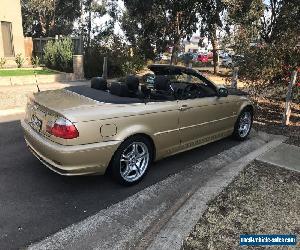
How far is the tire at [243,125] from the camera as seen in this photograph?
6695 mm

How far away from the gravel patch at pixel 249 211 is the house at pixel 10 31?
16.5 meters

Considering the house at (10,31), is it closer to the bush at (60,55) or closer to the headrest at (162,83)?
the bush at (60,55)

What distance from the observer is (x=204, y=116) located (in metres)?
5.57

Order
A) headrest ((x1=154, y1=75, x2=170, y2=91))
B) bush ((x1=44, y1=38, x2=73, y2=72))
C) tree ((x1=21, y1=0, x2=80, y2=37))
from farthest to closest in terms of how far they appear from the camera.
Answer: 1. tree ((x1=21, y1=0, x2=80, y2=37))
2. bush ((x1=44, y1=38, x2=73, y2=72))
3. headrest ((x1=154, y1=75, x2=170, y2=91))

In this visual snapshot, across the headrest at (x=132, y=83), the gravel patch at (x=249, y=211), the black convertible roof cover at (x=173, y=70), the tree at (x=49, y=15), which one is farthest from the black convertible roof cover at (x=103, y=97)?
the tree at (x=49, y=15)

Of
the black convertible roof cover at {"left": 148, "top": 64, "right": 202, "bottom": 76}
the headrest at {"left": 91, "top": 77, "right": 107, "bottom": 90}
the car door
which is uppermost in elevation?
the black convertible roof cover at {"left": 148, "top": 64, "right": 202, "bottom": 76}

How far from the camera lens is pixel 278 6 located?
16.2 metres

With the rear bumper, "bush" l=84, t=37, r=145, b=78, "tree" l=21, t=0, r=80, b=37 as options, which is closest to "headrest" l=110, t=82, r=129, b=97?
the rear bumper

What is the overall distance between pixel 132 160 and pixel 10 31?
16.7m

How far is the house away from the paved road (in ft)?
46.3

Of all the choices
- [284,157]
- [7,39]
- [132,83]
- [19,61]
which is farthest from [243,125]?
[7,39]

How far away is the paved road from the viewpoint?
11.7ft

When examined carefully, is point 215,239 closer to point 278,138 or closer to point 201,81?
point 201,81

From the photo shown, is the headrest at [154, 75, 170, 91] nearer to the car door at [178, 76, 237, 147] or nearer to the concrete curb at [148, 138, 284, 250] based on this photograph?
the car door at [178, 76, 237, 147]
